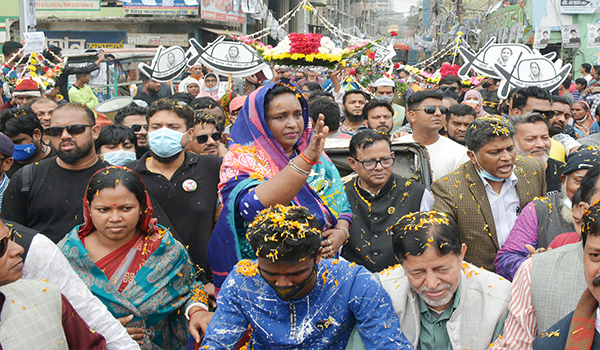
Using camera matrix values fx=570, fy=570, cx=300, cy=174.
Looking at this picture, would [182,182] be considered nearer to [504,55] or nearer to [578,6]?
[504,55]

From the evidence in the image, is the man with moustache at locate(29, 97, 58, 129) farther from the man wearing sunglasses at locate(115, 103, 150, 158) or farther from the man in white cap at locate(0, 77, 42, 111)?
the man in white cap at locate(0, 77, 42, 111)

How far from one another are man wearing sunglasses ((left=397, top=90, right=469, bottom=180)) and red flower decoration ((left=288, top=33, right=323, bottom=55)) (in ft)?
3.80

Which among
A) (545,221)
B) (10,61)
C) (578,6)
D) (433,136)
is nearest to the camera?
(545,221)

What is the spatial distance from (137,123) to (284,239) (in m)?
3.98

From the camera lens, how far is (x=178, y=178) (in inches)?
159

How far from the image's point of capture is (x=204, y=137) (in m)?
5.17

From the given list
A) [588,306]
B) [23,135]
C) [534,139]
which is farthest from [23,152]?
[588,306]

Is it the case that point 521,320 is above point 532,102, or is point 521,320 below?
below

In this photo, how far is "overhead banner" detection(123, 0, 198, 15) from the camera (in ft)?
87.8

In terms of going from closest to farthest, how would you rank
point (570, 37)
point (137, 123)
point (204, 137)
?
point (204, 137), point (137, 123), point (570, 37)

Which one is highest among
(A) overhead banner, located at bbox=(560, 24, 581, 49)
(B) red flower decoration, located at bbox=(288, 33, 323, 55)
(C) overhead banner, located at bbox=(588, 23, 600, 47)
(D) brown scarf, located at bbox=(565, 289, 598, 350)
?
(A) overhead banner, located at bbox=(560, 24, 581, 49)

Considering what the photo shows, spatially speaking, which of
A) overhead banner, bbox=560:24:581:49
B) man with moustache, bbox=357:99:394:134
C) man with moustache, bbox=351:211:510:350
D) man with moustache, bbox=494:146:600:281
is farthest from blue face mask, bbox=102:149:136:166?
overhead banner, bbox=560:24:581:49

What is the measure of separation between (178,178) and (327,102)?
2.23m

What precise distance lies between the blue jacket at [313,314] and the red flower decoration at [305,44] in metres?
2.82
